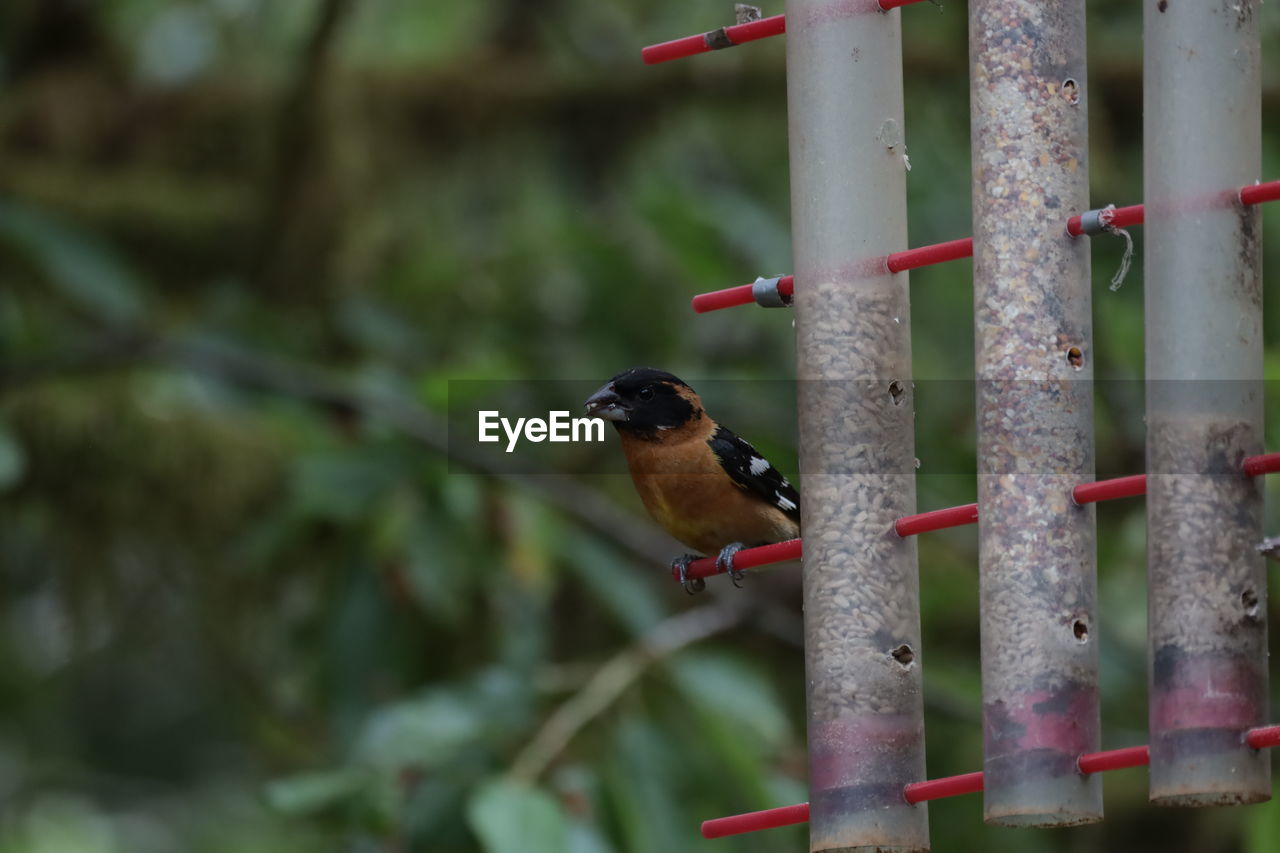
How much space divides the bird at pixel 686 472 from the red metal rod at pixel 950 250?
0.90 metres

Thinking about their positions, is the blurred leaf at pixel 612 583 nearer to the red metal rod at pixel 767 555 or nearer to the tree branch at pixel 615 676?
the tree branch at pixel 615 676

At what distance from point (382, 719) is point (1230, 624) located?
11.6ft

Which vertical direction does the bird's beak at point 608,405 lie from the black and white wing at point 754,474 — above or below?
above

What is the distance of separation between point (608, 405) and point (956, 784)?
171 cm

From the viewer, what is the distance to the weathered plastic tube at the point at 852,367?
4.11 meters

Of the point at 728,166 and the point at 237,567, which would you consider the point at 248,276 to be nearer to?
the point at 237,567

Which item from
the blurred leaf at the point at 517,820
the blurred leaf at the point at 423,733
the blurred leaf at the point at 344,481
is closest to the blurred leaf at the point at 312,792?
the blurred leaf at the point at 423,733

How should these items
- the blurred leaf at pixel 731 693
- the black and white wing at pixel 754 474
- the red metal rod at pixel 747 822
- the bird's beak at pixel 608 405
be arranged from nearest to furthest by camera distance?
the red metal rod at pixel 747 822 → the bird's beak at pixel 608 405 → the black and white wing at pixel 754 474 → the blurred leaf at pixel 731 693

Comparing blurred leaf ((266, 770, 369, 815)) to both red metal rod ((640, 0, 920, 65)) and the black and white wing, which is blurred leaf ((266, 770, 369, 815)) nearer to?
the black and white wing

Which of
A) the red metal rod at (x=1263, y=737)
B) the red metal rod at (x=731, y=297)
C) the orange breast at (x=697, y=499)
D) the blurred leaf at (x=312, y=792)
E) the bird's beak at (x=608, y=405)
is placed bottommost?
the blurred leaf at (x=312, y=792)

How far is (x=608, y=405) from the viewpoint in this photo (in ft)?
16.9

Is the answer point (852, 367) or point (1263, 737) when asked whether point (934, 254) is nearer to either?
point (852, 367)

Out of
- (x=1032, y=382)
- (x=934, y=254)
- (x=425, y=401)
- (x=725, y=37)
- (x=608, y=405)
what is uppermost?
(x=725, y=37)

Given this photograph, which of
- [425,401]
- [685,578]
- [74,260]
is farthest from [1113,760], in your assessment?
[74,260]
